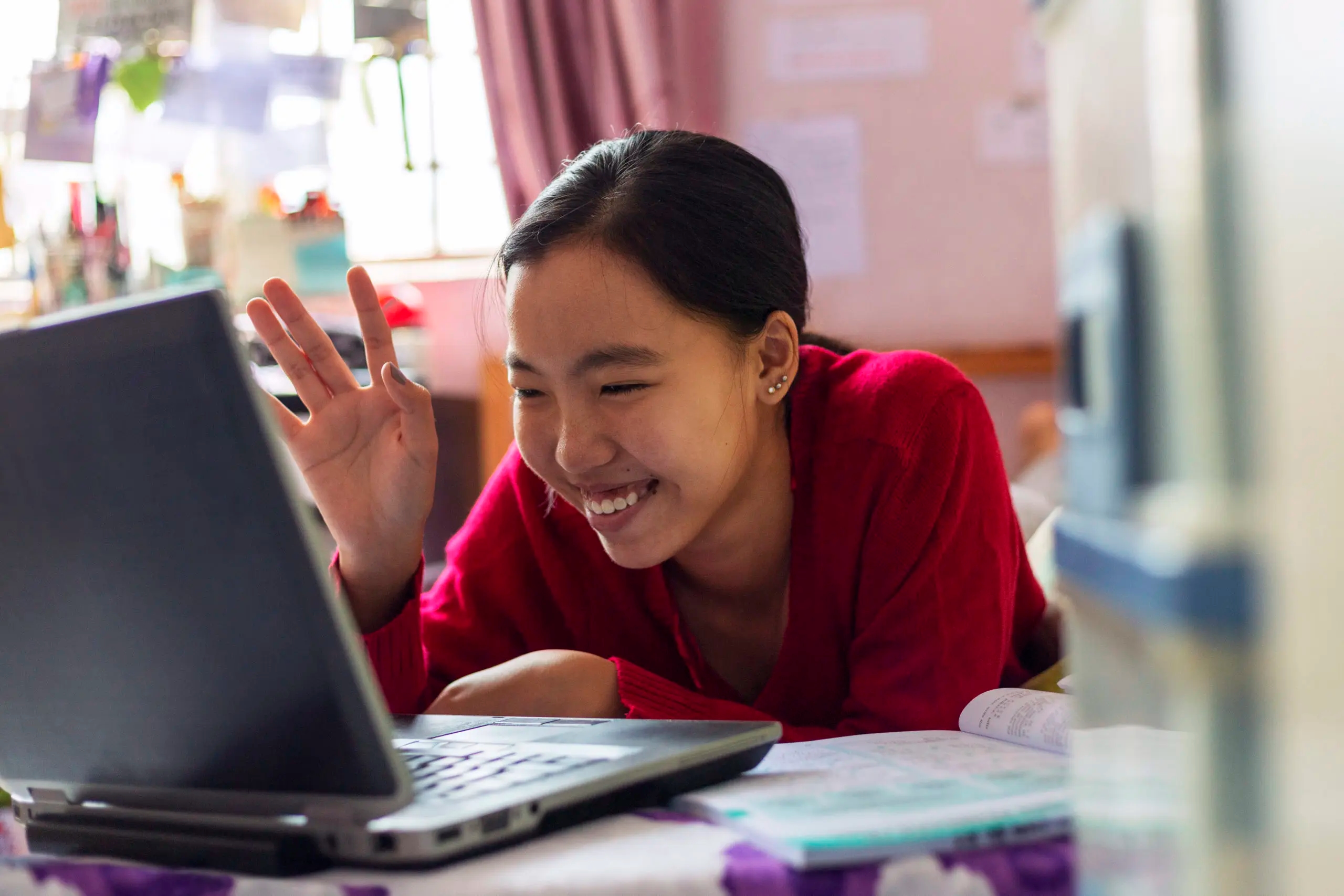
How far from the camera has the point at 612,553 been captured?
3.45 feet

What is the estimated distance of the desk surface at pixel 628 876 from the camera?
17.4 inches

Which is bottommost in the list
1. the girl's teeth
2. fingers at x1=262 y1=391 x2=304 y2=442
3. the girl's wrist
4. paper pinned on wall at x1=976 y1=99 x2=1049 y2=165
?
the girl's wrist

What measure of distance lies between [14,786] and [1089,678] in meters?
0.51

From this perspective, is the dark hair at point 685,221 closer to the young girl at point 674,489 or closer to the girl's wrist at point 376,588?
the young girl at point 674,489

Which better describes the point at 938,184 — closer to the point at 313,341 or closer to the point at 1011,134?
A: the point at 1011,134

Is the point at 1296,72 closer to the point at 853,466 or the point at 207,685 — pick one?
the point at 207,685

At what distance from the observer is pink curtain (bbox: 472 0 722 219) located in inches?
114

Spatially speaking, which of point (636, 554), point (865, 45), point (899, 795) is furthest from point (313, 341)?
point (865, 45)

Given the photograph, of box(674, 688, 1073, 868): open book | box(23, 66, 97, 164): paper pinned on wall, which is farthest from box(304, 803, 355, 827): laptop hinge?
box(23, 66, 97, 164): paper pinned on wall

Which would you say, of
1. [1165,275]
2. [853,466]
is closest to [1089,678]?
[1165,275]

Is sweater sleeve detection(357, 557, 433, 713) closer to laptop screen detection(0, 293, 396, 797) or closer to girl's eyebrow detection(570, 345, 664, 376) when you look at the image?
girl's eyebrow detection(570, 345, 664, 376)

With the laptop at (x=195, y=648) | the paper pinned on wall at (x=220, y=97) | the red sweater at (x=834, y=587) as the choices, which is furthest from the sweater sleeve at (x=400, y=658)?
the paper pinned on wall at (x=220, y=97)

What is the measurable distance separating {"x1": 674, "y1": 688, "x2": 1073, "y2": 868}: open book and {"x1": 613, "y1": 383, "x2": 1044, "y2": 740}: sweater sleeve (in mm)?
183

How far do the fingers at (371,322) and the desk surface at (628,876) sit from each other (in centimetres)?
59
